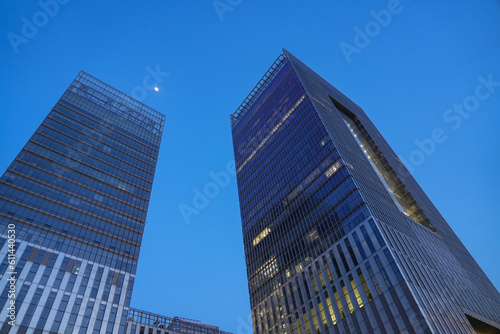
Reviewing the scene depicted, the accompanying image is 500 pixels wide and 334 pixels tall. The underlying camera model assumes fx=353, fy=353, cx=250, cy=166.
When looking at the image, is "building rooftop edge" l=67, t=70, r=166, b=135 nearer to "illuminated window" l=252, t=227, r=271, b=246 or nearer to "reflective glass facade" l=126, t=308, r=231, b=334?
"illuminated window" l=252, t=227, r=271, b=246

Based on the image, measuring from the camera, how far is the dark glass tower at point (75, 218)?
190 feet

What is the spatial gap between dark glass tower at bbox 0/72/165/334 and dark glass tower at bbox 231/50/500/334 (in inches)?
1303

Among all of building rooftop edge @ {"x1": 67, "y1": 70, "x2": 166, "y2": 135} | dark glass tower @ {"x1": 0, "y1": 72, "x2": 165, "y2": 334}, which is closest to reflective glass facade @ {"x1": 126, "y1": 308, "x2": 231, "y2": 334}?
dark glass tower @ {"x1": 0, "y1": 72, "x2": 165, "y2": 334}

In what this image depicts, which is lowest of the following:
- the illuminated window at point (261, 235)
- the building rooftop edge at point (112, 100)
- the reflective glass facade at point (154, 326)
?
the reflective glass facade at point (154, 326)

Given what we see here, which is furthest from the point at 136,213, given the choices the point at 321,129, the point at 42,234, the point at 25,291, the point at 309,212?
the point at 321,129

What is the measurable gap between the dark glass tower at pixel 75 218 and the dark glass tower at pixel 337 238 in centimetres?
3311

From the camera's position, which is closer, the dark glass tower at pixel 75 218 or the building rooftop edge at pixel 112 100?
the dark glass tower at pixel 75 218

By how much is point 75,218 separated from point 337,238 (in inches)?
2150

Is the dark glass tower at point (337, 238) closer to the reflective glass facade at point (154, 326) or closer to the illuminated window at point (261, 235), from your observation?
the illuminated window at point (261, 235)

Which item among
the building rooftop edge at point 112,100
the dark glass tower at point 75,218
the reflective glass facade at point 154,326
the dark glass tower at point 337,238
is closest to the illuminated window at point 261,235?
the dark glass tower at point 337,238

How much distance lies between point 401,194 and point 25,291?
9382 centimetres

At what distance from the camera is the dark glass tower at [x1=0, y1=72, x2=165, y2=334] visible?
57997mm

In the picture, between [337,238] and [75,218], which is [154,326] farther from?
[337,238]

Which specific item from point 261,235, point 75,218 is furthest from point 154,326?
point 261,235
